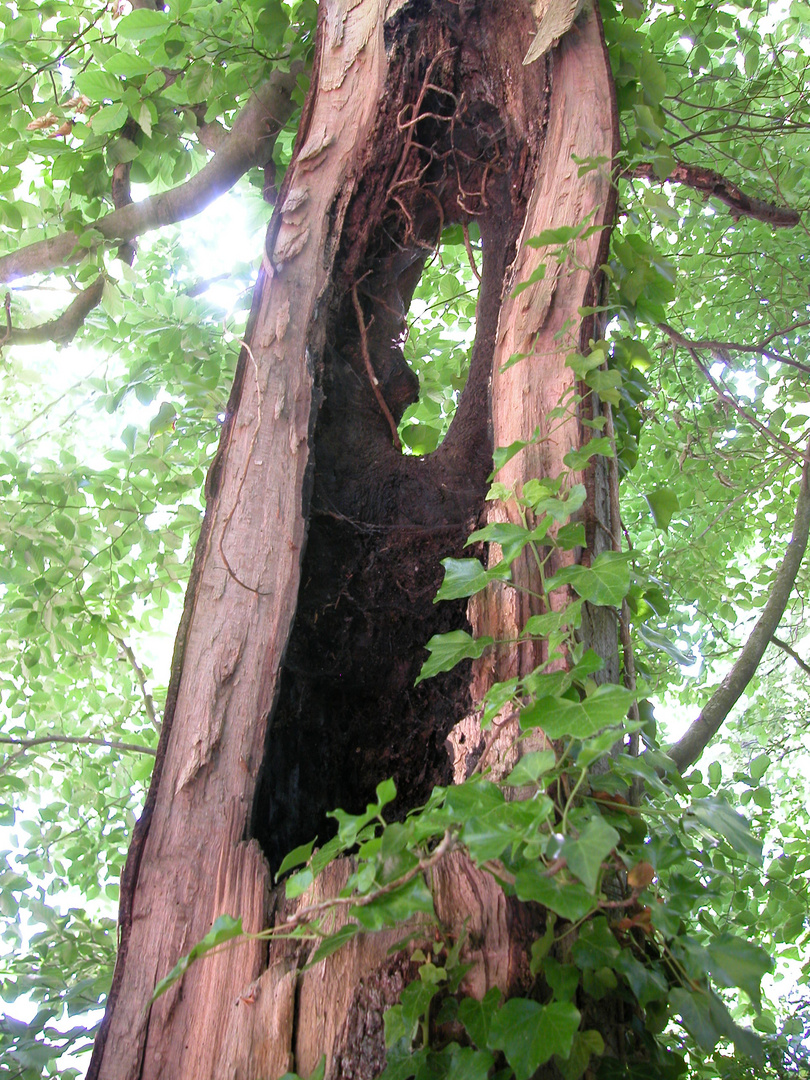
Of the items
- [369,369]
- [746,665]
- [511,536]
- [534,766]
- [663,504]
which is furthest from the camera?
[746,665]

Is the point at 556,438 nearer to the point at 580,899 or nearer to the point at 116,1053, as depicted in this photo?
the point at 580,899

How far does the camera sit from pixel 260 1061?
3.18 ft

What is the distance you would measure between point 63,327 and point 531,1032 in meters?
2.46

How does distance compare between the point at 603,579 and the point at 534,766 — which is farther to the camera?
the point at 603,579

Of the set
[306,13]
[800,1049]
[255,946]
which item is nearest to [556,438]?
[255,946]

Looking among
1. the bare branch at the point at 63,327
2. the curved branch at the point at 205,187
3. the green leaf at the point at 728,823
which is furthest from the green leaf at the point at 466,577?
the bare branch at the point at 63,327

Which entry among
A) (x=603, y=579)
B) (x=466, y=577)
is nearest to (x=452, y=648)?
(x=466, y=577)

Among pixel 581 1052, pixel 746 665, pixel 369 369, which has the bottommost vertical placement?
pixel 581 1052

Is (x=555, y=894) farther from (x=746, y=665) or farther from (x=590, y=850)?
(x=746, y=665)

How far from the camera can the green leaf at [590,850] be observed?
0.66 meters

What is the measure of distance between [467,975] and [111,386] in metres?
2.49

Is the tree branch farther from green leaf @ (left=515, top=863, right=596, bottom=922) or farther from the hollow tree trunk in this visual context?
green leaf @ (left=515, top=863, right=596, bottom=922)

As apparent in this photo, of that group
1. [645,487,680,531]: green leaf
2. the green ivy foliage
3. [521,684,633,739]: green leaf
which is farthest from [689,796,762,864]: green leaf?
[645,487,680,531]: green leaf

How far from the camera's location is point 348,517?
1.51 m
